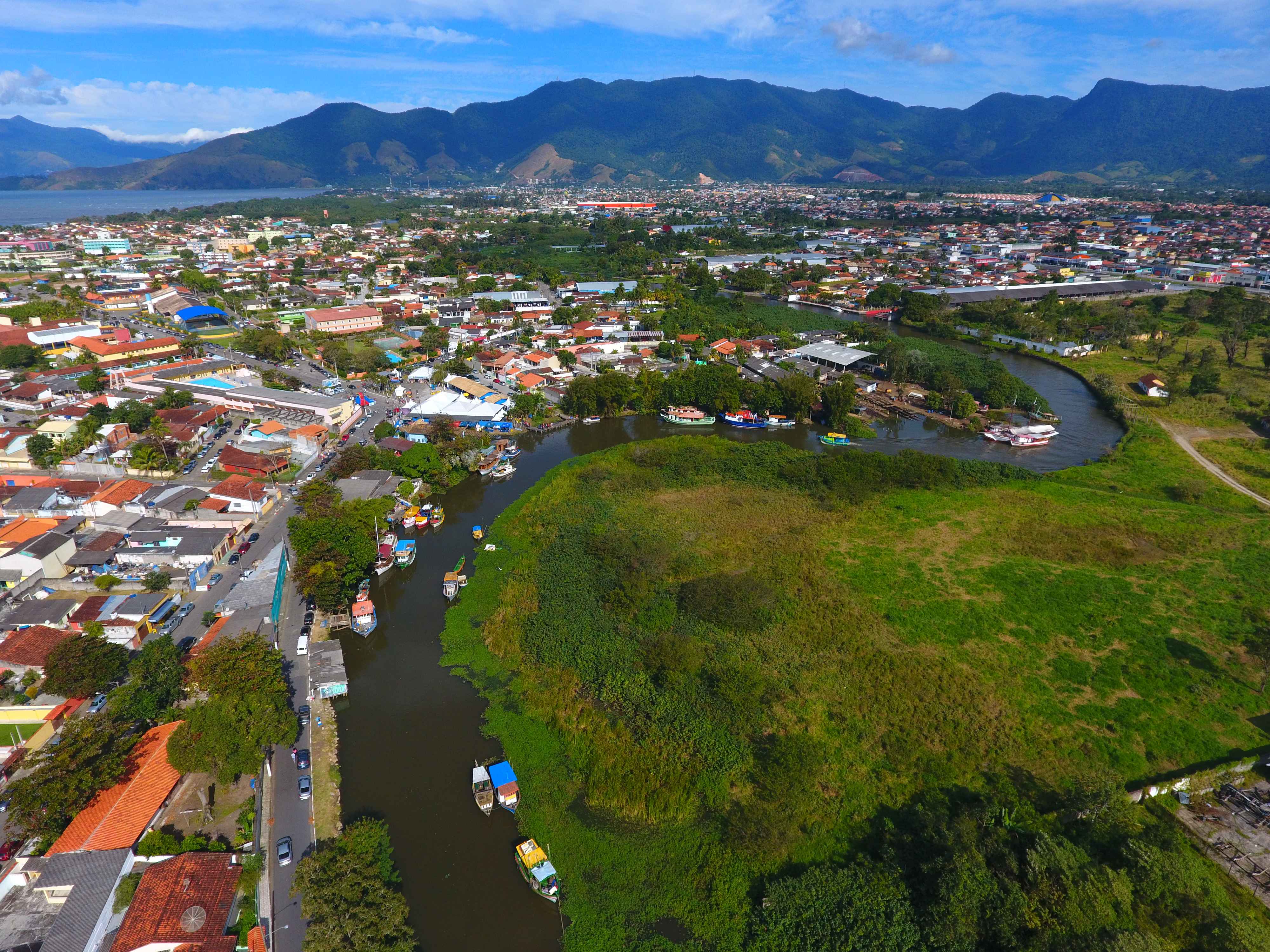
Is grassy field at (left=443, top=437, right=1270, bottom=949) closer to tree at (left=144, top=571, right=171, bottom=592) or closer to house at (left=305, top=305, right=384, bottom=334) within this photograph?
tree at (left=144, top=571, right=171, bottom=592)

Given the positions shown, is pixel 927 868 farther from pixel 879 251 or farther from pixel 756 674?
pixel 879 251

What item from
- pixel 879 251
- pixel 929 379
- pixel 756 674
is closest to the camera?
pixel 756 674

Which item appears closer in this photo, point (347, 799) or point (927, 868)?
point (927, 868)

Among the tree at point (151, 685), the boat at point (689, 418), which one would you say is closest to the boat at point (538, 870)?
the tree at point (151, 685)

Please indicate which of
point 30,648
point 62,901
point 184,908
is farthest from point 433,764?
point 30,648

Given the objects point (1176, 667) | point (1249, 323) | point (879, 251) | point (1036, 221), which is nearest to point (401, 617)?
point (1176, 667)
